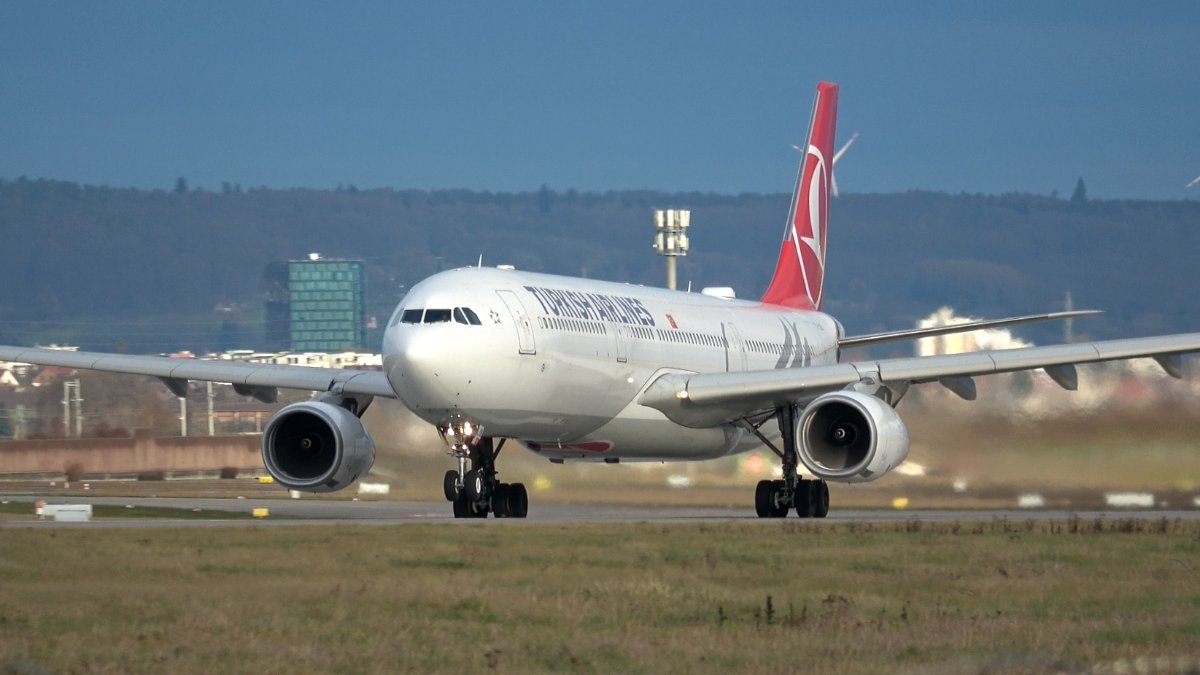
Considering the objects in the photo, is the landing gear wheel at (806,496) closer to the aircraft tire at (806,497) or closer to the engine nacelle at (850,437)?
the aircraft tire at (806,497)

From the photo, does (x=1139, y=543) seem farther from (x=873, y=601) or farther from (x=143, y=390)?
(x=143, y=390)

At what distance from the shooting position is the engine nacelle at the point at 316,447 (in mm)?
30219

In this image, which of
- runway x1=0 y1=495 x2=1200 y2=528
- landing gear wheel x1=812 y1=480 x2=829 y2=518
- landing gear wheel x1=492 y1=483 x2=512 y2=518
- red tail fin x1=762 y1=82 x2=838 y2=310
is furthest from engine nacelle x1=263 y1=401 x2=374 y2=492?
red tail fin x1=762 y1=82 x2=838 y2=310

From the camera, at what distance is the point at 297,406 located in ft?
100

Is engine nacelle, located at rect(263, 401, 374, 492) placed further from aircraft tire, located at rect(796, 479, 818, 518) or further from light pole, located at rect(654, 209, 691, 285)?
light pole, located at rect(654, 209, 691, 285)

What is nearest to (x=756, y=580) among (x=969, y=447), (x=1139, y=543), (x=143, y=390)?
(x=1139, y=543)

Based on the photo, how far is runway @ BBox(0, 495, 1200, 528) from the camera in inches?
1067

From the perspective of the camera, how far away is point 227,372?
32688mm

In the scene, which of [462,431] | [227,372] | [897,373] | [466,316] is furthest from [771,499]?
Result: [227,372]

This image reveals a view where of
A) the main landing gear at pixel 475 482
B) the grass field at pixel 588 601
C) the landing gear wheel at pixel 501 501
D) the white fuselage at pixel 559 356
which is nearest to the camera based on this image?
the grass field at pixel 588 601

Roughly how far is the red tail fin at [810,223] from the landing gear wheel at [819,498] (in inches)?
394

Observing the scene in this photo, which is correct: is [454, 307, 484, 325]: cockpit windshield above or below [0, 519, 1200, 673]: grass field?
above

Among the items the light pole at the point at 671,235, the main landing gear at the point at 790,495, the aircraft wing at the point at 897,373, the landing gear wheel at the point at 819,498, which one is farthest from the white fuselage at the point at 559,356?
the light pole at the point at 671,235

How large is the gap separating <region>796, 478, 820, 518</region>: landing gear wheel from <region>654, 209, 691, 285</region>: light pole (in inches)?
1802
